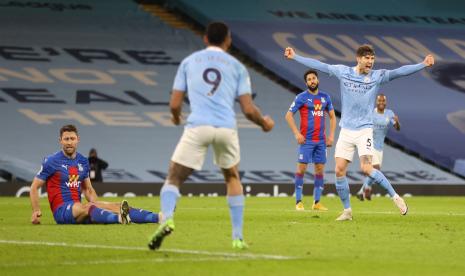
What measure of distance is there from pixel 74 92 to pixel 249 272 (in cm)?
2430

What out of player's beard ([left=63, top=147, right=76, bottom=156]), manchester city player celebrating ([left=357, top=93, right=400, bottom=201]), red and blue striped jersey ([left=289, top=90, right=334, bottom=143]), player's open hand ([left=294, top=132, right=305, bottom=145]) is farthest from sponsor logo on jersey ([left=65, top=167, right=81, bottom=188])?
manchester city player celebrating ([left=357, top=93, right=400, bottom=201])

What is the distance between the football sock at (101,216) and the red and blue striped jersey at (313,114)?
702 centimetres

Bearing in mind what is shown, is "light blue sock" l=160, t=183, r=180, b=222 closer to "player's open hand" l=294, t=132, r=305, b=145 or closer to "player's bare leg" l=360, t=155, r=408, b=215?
"player's bare leg" l=360, t=155, r=408, b=215

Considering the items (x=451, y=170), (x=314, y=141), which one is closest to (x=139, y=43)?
(x=451, y=170)

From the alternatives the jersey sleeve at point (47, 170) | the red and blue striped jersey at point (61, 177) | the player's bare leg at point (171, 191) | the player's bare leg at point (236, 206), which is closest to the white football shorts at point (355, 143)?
the red and blue striped jersey at point (61, 177)

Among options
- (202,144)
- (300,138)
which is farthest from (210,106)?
(300,138)

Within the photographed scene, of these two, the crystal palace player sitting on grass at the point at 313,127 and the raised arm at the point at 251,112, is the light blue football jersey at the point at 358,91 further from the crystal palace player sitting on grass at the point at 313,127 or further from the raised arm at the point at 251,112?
the raised arm at the point at 251,112

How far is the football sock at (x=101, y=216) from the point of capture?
1321 centimetres

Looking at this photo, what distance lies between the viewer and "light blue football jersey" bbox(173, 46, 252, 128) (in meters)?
9.61

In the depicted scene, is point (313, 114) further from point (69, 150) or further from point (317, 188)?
point (69, 150)

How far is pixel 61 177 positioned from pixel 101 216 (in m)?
0.69

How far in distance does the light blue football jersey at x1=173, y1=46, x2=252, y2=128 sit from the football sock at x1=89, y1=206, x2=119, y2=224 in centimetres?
382

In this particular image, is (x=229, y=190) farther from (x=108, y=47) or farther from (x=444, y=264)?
(x=108, y=47)

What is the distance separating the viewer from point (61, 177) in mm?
13375
